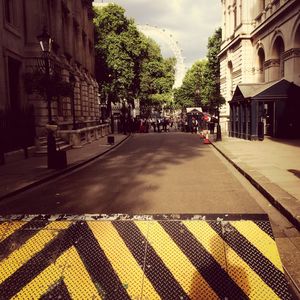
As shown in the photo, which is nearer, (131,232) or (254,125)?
(131,232)

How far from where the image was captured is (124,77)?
4475 cm

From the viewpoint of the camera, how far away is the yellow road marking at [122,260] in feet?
9.27

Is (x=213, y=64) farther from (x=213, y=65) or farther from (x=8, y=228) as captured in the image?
(x=8, y=228)

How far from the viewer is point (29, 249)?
3.09m

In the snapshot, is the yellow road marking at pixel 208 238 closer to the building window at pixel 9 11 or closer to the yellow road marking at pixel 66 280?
the yellow road marking at pixel 66 280

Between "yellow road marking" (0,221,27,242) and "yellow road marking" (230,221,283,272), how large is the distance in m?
1.87

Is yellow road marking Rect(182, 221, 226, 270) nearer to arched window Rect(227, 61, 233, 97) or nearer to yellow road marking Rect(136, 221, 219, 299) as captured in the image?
yellow road marking Rect(136, 221, 219, 299)

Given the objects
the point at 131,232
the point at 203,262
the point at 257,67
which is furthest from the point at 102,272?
the point at 257,67

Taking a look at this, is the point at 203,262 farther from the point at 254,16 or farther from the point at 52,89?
the point at 254,16

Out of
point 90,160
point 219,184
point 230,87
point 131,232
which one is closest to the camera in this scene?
point 131,232

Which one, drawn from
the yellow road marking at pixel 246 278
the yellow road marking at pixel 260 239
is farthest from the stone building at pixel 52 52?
the yellow road marking at pixel 246 278

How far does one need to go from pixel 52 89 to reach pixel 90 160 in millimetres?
3625

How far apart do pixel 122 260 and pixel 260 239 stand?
1122mm

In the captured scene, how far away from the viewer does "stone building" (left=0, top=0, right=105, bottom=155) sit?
1903cm
